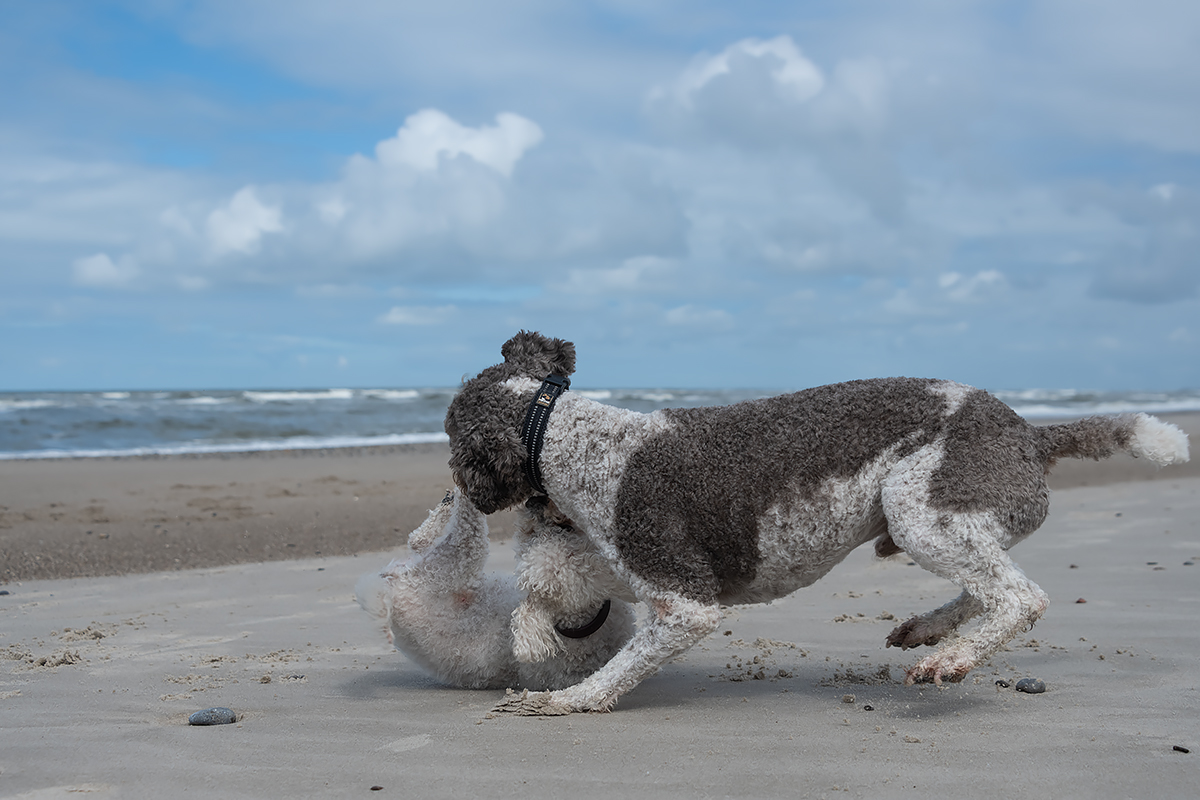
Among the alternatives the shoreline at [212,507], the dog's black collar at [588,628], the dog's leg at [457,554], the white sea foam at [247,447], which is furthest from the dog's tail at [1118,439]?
the white sea foam at [247,447]

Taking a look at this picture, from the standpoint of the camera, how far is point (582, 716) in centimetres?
410

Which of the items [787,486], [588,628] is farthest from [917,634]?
[588,628]

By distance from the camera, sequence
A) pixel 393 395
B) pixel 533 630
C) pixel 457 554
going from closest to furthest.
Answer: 1. pixel 533 630
2. pixel 457 554
3. pixel 393 395

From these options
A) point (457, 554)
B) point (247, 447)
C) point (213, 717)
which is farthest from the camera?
point (247, 447)

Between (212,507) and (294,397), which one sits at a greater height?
(294,397)

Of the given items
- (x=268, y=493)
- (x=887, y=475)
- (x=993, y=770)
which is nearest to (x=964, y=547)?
(x=887, y=475)

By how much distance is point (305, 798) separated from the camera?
3135 millimetres

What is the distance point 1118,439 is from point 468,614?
10.3 ft

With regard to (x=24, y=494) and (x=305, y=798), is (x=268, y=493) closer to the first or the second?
(x=24, y=494)

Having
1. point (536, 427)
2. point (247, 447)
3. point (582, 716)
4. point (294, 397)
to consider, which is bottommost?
point (582, 716)

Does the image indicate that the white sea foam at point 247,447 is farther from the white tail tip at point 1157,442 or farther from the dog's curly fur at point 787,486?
the white tail tip at point 1157,442

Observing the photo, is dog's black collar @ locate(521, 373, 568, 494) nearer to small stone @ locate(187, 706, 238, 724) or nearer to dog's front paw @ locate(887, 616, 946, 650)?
small stone @ locate(187, 706, 238, 724)

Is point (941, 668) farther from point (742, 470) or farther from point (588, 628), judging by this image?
point (588, 628)

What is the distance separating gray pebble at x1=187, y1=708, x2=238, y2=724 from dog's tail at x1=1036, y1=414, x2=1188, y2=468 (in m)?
3.72
